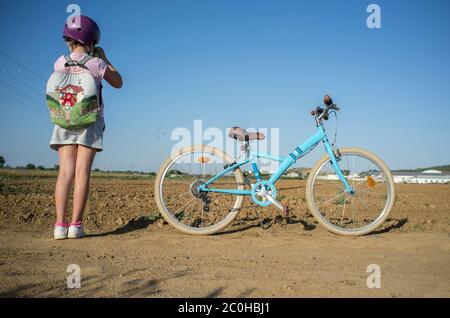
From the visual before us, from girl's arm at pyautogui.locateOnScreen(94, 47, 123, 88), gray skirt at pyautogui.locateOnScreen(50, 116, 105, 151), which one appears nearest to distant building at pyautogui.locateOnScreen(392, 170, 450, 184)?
girl's arm at pyautogui.locateOnScreen(94, 47, 123, 88)

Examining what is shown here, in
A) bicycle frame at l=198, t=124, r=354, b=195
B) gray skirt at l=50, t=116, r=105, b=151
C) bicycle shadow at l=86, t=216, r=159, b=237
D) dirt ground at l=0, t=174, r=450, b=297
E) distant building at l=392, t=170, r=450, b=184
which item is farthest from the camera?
distant building at l=392, t=170, r=450, b=184

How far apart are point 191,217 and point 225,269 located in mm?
2283

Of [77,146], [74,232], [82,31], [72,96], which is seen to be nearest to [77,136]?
[77,146]

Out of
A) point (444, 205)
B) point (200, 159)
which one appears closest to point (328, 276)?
point (200, 159)

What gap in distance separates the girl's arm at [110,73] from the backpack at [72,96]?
254 millimetres

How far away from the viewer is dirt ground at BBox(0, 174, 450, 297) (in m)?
2.39

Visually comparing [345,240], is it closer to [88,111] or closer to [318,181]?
→ [318,181]

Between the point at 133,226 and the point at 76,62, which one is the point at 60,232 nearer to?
the point at 133,226

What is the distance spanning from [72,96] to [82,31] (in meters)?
0.79

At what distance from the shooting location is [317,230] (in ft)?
16.0

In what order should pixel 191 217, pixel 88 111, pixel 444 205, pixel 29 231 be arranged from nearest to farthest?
pixel 88 111
pixel 29 231
pixel 191 217
pixel 444 205

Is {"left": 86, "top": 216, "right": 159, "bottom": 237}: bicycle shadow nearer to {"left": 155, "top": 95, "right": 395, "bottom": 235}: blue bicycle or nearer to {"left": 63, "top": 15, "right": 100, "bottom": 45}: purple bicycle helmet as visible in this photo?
{"left": 155, "top": 95, "right": 395, "bottom": 235}: blue bicycle

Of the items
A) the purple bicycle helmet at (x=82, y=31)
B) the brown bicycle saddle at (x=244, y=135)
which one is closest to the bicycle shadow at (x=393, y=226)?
the brown bicycle saddle at (x=244, y=135)

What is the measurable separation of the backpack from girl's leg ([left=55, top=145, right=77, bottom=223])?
300 millimetres
